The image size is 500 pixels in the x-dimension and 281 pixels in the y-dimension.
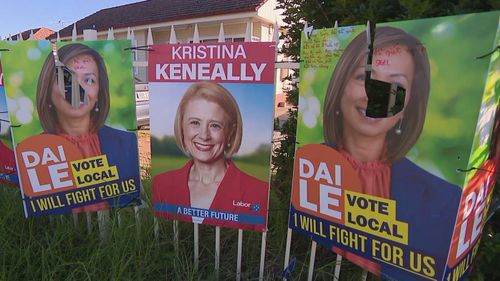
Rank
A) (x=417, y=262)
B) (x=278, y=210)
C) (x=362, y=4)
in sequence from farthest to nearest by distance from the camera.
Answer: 1. (x=278, y=210)
2. (x=362, y=4)
3. (x=417, y=262)

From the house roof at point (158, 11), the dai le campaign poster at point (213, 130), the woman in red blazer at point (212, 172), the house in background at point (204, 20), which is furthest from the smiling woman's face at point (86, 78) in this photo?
the house roof at point (158, 11)

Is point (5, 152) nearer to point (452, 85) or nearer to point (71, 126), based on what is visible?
point (71, 126)

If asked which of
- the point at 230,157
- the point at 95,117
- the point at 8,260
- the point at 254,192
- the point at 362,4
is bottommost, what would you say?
the point at 8,260

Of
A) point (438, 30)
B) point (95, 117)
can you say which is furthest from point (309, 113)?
point (95, 117)

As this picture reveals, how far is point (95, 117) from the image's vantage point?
2.25 metres

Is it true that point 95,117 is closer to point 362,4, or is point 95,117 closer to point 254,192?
point 254,192

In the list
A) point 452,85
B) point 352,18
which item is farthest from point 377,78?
point 352,18

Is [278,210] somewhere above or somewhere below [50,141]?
below

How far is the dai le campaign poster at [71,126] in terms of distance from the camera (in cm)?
219

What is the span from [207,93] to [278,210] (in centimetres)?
99

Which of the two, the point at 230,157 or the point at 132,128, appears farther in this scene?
the point at 132,128

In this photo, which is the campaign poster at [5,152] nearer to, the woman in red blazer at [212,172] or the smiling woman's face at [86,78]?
the smiling woman's face at [86,78]

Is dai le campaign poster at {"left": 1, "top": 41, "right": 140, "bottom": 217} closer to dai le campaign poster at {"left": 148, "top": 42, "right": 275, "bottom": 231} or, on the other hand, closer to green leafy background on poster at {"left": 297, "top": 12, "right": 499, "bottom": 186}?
dai le campaign poster at {"left": 148, "top": 42, "right": 275, "bottom": 231}

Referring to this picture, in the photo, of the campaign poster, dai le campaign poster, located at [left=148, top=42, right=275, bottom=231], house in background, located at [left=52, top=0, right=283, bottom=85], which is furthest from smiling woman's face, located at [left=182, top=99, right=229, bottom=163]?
house in background, located at [left=52, top=0, right=283, bottom=85]
